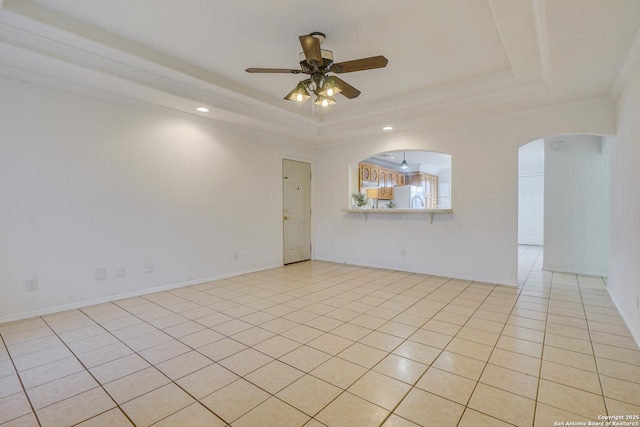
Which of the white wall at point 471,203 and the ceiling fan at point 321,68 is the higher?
the ceiling fan at point 321,68

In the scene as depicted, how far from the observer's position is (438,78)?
3.78 metres

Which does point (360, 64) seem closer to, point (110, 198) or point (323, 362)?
point (323, 362)

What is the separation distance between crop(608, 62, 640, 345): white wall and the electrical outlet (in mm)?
5710

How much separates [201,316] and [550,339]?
3.32m

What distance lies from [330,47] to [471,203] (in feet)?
10.3

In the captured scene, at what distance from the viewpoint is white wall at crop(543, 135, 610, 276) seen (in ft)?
16.2

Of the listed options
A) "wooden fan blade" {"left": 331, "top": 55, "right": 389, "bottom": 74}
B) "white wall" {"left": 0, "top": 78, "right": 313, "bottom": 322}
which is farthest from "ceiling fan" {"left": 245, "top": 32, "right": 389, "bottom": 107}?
"white wall" {"left": 0, "top": 78, "right": 313, "bottom": 322}

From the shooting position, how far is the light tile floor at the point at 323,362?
67.8 inches

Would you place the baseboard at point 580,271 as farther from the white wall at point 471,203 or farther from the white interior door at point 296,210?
the white interior door at point 296,210

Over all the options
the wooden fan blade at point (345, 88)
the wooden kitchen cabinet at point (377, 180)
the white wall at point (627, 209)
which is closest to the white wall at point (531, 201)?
the wooden kitchen cabinet at point (377, 180)

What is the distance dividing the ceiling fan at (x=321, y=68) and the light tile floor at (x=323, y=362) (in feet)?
7.48

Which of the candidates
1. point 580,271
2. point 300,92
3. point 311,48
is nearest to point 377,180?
point 580,271

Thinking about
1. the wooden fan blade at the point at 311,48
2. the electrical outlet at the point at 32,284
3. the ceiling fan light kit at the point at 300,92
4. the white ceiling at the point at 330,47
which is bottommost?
the electrical outlet at the point at 32,284

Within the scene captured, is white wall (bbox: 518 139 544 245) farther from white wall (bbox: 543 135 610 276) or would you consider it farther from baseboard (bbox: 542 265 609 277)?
baseboard (bbox: 542 265 609 277)
